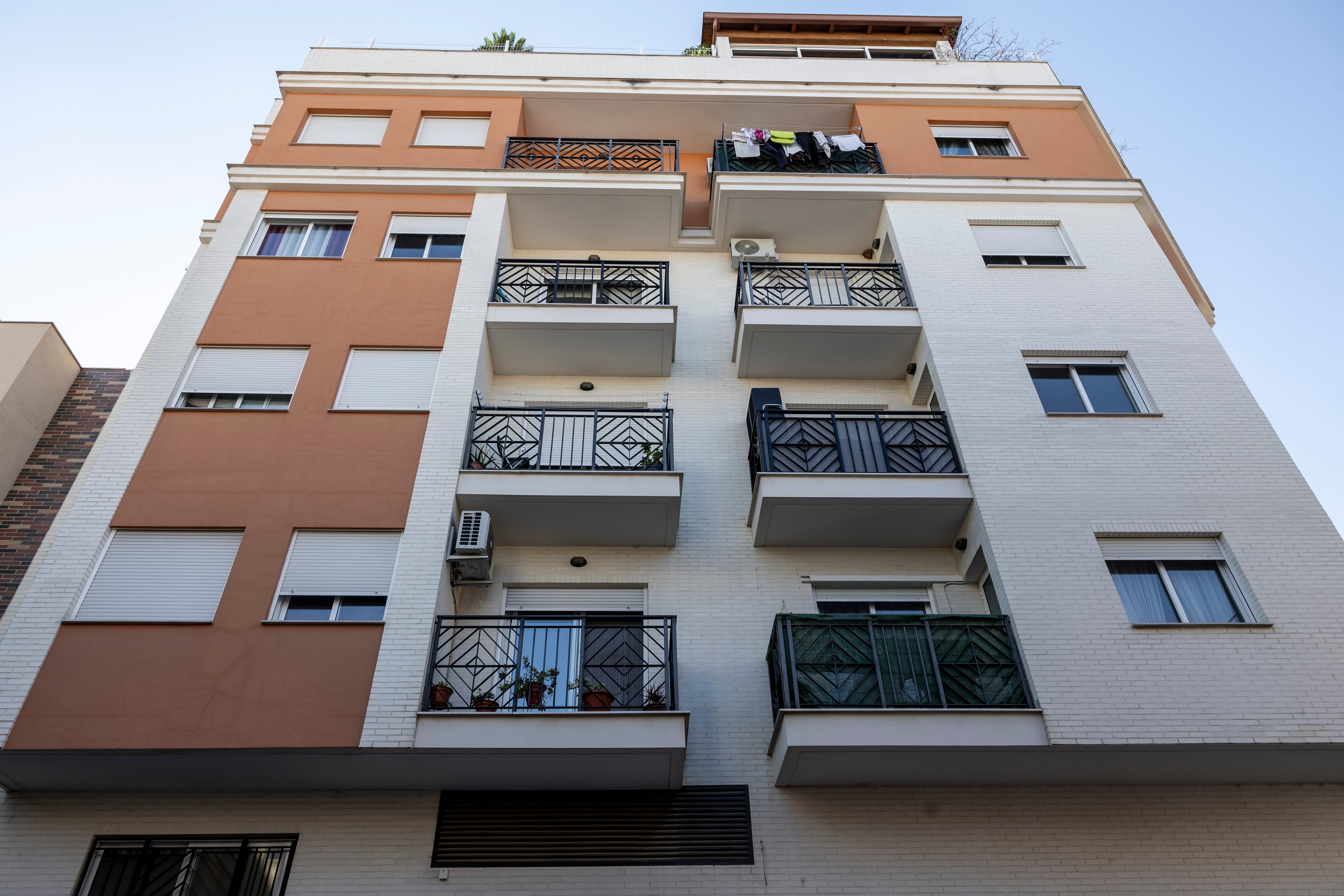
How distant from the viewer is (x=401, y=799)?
8.62 metres

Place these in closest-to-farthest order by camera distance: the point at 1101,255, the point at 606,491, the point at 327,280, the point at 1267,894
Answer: the point at 1267,894
the point at 606,491
the point at 327,280
the point at 1101,255

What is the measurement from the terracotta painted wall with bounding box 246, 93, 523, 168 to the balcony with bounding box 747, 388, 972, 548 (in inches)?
294

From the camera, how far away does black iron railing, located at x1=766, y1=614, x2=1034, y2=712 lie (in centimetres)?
854

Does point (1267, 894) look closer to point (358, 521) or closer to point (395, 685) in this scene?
point (395, 685)

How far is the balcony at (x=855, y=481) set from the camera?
10242 mm

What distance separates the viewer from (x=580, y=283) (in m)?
13.9

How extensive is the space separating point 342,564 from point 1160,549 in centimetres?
939

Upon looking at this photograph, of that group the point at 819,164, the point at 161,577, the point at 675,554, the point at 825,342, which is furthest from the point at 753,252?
the point at 161,577

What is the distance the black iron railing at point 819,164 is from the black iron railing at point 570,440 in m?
5.59

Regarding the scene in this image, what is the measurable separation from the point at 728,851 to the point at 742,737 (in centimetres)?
121

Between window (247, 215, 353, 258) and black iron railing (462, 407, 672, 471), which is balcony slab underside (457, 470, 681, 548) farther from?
window (247, 215, 353, 258)

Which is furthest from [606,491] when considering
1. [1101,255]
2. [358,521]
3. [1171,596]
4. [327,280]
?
[1101,255]

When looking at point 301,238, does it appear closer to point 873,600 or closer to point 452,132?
point 452,132

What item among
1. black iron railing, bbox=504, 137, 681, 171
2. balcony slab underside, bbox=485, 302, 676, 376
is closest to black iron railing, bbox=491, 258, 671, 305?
balcony slab underside, bbox=485, 302, 676, 376
